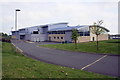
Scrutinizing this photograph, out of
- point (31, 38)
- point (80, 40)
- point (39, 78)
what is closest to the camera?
point (39, 78)

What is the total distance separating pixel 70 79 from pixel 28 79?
2042 mm

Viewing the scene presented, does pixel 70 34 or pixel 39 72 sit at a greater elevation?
pixel 70 34

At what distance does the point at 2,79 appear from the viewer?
581cm

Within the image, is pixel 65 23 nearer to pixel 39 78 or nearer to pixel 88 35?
pixel 88 35

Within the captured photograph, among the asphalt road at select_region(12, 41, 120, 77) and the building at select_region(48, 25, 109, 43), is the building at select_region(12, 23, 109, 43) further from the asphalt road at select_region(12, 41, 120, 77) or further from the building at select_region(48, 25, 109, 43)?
the asphalt road at select_region(12, 41, 120, 77)

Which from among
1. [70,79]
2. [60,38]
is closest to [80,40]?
[60,38]

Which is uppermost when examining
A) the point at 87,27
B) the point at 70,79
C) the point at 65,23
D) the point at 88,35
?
the point at 65,23

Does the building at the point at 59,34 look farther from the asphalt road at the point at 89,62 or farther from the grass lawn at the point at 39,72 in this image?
the grass lawn at the point at 39,72

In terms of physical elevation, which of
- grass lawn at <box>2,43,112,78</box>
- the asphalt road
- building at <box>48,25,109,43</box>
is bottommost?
the asphalt road

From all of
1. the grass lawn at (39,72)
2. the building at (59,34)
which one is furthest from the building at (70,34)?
the grass lawn at (39,72)

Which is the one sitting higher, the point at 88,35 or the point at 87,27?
the point at 87,27

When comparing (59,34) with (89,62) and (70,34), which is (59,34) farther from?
(89,62)

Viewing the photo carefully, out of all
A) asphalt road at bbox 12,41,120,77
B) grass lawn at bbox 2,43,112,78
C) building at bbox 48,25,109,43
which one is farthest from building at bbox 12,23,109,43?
grass lawn at bbox 2,43,112,78

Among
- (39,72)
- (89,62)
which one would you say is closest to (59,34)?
(89,62)
